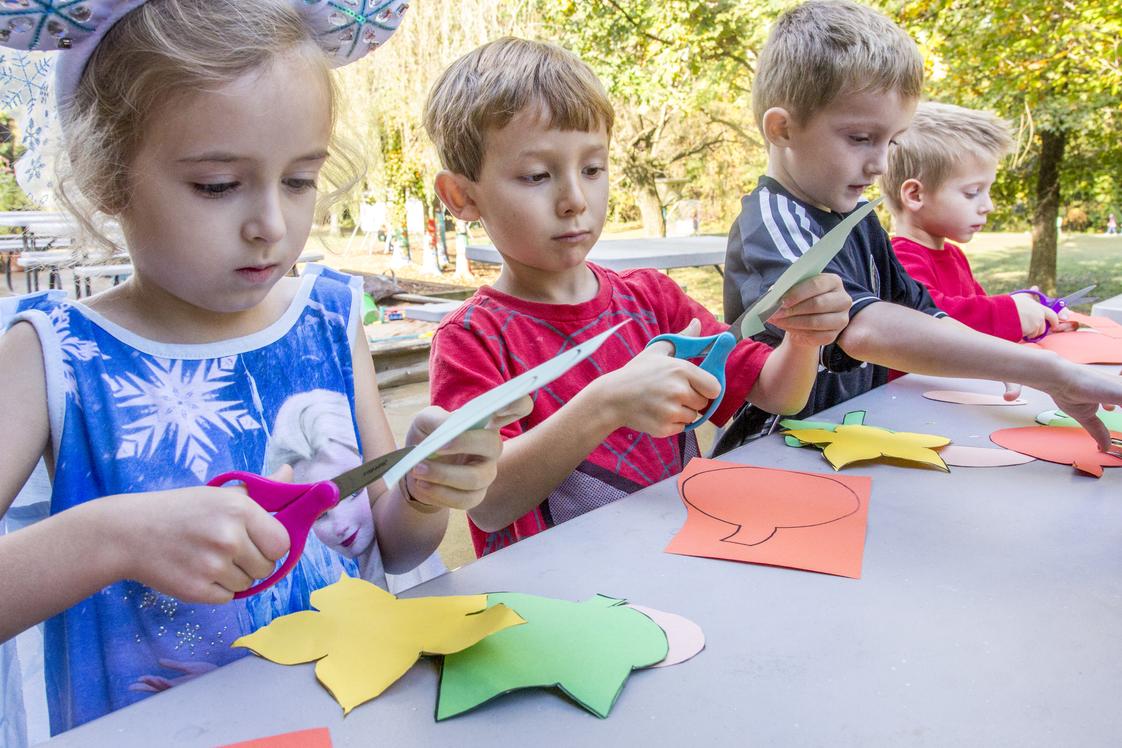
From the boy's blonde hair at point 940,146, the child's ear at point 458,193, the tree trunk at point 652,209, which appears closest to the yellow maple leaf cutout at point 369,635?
the child's ear at point 458,193

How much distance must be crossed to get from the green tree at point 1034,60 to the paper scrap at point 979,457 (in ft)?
12.3

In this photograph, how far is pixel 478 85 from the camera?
1024 millimetres

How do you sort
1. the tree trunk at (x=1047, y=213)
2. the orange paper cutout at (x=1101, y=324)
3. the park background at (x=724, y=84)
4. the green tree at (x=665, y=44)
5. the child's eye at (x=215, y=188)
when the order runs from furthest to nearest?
the tree trunk at (x=1047, y=213) < the green tree at (x=665, y=44) < the park background at (x=724, y=84) < the orange paper cutout at (x=1101, y=324) < the child's eye at (x=215, y=188)

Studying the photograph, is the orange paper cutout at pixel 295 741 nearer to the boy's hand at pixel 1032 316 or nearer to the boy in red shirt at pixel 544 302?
the boy in red shirt at pixel 544 302

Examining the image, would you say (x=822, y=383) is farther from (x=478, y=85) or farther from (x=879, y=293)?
(x=478, y=85)

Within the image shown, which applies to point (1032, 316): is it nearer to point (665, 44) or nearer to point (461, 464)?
point (461, 464)

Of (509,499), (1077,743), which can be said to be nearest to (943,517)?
(1077,743)

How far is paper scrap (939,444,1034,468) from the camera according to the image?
0.90 metres

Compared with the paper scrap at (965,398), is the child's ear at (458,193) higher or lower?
higher

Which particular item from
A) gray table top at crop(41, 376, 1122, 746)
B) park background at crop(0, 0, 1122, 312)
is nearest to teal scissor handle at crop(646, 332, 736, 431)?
gray table top at crop(41, 376, 1122, 746)

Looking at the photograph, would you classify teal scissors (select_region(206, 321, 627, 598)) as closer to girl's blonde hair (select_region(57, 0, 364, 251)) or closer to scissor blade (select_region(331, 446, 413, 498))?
scissor blade (select_region(331, 446, 413, 498))

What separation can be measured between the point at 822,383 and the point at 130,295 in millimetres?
990

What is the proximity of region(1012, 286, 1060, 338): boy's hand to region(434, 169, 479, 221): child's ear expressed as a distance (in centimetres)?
107

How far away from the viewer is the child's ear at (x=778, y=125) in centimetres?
132
